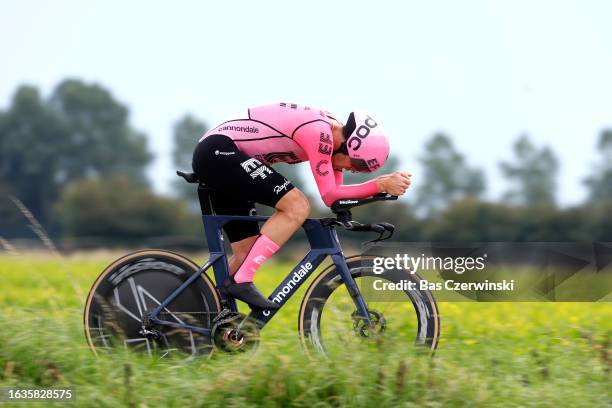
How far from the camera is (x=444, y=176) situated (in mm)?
82250

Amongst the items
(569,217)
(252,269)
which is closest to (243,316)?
(252,269)

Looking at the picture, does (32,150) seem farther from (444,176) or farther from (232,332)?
(232,332)

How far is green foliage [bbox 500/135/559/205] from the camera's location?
73.7 m

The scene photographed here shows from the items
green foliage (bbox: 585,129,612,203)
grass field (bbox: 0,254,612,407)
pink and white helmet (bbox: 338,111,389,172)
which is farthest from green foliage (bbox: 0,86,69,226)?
pink and white helmet (bbox: 338,111,389,172)

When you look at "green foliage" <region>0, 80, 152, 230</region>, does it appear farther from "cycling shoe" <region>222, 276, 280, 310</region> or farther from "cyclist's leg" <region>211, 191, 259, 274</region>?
"cycling shoe" <region>222, 276, 280, 310</region>

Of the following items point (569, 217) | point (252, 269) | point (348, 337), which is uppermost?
point (569, 217)

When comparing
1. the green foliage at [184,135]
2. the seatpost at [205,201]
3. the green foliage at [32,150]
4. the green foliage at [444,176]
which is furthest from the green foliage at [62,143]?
the seatpost at [205,201]

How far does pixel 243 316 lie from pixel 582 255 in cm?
260

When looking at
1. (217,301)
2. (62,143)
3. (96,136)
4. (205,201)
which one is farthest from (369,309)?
(96,136)

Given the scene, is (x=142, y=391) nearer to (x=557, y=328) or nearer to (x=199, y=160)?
(x=199, y=160)

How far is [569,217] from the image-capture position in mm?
43156

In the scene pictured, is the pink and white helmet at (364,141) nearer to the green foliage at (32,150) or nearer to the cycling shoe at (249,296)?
the cycling shoe at (249,296)

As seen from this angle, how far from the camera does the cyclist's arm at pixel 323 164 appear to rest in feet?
19.5

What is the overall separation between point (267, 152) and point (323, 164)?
1.38 feet
